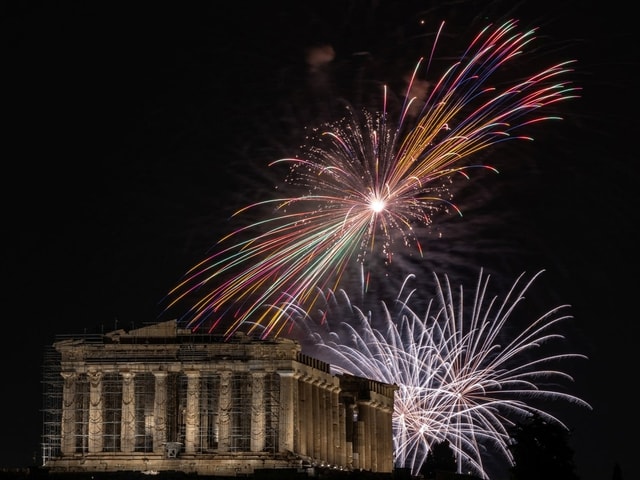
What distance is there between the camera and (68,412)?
135 m

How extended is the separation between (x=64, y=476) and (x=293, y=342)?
974 inches

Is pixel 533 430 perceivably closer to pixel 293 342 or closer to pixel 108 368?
pixel 293 342

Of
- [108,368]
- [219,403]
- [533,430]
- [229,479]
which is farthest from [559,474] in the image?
[108,368]

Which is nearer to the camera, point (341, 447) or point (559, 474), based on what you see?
point (559, 474)

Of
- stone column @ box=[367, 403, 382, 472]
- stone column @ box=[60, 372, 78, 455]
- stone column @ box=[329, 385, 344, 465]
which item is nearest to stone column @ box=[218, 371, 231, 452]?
stone column @ box=[60, 372, 78, 455]

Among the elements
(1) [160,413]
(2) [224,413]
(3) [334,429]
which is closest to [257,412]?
(2) [224,413]

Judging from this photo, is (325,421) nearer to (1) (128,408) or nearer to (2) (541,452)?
(1) (128,408)

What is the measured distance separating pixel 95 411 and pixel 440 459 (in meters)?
67.1

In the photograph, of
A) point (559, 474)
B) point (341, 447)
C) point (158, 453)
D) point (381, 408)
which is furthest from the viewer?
point (381, 408)

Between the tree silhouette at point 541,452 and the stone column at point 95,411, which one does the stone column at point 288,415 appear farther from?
the tree silhouette at point 541,452

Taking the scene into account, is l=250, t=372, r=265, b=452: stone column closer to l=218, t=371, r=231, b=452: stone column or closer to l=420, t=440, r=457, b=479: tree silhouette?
l=218, t=371, r=231, b=452: stone column

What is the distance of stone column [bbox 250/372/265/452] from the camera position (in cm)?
13325

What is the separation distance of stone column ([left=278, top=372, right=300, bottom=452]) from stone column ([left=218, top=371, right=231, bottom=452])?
457 cm

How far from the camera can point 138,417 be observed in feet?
445
